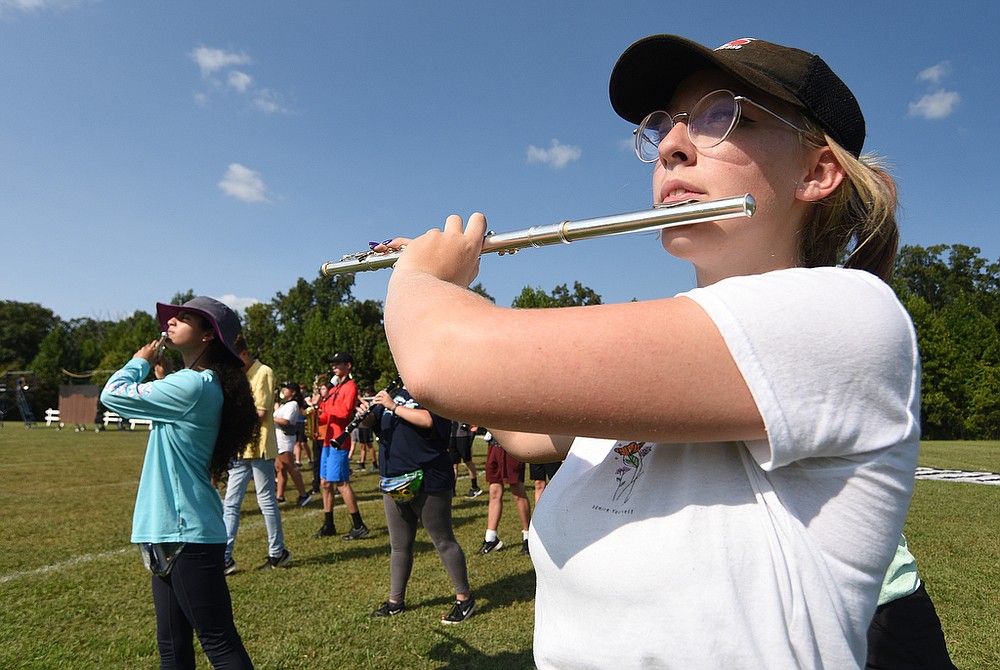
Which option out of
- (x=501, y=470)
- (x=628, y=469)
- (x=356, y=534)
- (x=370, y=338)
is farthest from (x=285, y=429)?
(x=370, y=338)

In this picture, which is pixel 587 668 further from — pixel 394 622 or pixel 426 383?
pixel 394 622

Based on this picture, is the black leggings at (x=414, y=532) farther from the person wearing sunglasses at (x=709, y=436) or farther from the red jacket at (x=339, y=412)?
the person wearing sunglasses at (x=709, y=436)

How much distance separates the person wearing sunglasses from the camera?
79 centimetres

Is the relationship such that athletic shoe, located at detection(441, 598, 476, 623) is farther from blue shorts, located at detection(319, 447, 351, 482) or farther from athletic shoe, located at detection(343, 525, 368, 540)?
blue shorts, located at detection(319, 447, 351, 482)

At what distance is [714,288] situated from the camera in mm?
862

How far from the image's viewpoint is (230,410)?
415 centimetres

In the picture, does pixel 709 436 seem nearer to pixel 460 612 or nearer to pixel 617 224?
pixel 617 224

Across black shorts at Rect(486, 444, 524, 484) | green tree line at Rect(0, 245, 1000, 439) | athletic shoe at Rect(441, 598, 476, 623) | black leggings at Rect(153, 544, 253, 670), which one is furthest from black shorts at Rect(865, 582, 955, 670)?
green tree line at Rect(0, 245, 1000, 439)

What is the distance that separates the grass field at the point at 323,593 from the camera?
5.07 metres

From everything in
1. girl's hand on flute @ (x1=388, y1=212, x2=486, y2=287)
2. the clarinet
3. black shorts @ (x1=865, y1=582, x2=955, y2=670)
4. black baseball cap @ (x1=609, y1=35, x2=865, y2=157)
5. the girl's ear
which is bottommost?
black shorts @ (x1=865, y1=582, x2=955, y2=670)

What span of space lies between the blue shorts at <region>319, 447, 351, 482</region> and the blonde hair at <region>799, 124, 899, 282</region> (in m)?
8.71

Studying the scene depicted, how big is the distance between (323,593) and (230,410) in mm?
3332

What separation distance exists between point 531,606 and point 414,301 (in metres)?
5.90

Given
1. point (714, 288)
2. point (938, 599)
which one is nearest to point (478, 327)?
point (714, 288)
